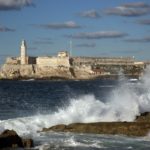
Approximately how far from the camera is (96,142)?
2322 centimetres

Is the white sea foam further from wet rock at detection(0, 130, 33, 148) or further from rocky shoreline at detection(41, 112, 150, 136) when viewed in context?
wet rock at detection(0, 130, 33, 148)

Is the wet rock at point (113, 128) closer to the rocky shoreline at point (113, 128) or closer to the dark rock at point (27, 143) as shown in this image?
the rocky shoreline at point (113, 128)

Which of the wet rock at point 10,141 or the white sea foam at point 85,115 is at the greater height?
the wet rock at point 10,141

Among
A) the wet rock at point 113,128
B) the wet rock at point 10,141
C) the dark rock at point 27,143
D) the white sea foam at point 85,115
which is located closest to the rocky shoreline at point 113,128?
the wet rock at point 113,128

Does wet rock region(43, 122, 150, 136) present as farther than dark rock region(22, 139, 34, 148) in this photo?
Yes

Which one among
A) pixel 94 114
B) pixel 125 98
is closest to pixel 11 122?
pixel 94 114

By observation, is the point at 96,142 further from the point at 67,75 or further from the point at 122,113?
the point at 67,75

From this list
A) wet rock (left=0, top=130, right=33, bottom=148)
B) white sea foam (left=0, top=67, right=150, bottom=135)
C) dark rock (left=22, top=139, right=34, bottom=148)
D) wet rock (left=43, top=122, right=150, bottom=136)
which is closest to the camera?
wet rock (left=0, top=130, right=33, bottom=148)

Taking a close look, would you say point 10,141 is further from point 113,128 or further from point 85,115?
point 85,115

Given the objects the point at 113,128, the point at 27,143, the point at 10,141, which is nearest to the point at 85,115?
the point at 113,128

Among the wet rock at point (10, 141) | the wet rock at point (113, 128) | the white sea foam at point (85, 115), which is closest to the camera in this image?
the wet rock at point (10, 141)

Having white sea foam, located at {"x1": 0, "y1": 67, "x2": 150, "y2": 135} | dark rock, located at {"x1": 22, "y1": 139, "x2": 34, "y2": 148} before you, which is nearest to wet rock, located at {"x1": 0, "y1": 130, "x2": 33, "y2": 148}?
dark rock, located at {"x1": 22, "y1": 139, "x2": 34, "y2": 148}

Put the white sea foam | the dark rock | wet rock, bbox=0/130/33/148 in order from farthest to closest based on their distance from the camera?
1. the white sea foam
2. the dark rock
3. wet rock, bbox=0/130/33/148

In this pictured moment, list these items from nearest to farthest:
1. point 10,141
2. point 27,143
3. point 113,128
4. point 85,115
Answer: point 10,141, point 27,143, point 113,128, point 85,115
